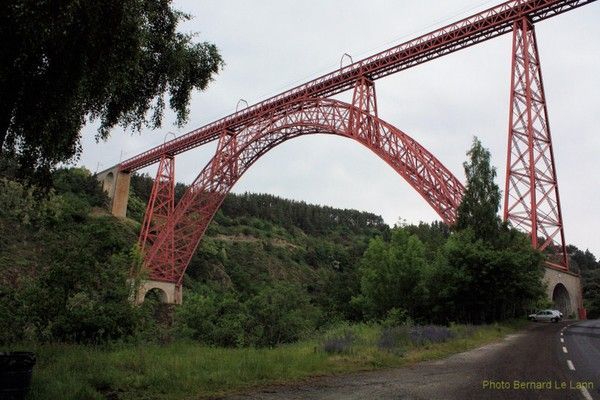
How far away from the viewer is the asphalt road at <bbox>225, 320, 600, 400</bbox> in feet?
24.3

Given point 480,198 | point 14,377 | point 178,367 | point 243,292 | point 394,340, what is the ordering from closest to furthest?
point 14,377 < point 178,367 < point 394,340 < point 480,198 < point 243,292

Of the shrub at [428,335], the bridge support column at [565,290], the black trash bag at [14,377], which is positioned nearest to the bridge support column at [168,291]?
the shrub at [428,335]

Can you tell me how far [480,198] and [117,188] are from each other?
41.2 m

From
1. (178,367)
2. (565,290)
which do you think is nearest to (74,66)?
(178,367)

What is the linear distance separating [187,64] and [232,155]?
28.4 meters

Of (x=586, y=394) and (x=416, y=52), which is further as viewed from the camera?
(x=416, y=52)

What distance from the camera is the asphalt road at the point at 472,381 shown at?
7395mm

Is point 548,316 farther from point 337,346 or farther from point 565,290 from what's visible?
point 337,346

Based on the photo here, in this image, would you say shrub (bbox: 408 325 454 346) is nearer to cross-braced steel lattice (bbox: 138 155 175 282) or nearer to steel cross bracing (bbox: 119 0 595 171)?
steel cross bracing (bbox: 119 0 595 171)

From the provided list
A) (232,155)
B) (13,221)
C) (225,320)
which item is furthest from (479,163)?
(13,221)

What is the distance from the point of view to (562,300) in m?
31.0

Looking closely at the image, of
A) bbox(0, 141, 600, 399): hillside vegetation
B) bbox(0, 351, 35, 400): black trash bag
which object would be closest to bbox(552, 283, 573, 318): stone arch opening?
bbox(0, 141, 600, 399): hillside vegetation

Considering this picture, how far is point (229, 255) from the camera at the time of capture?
7375 cm

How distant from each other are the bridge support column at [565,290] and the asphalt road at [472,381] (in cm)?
1593
